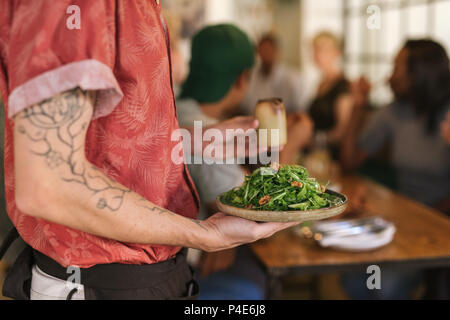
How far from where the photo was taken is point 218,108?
2.05 m

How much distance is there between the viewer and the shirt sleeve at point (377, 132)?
10.0ft

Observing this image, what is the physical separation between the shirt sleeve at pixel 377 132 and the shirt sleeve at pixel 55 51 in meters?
2.59

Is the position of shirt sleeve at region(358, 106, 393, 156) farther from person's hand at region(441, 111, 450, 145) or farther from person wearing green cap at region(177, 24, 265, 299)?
person wearing green cap at region(177, 24, 265, 299)

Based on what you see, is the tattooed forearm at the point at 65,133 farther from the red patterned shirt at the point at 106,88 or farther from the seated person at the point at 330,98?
the seated person at the point at 330,98

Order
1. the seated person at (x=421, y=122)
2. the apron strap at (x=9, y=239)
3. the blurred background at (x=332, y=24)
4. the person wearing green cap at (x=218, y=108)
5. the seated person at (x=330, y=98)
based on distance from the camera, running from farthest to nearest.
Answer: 1. the blurred background at (x=332, y=24)
2. the seated person at (x=330, y=98)
3. the seated person at (x=421, y=122)
4. the person wearing green cap at (x=218, y=108)
5. the apron strap at (x=9, y=239)

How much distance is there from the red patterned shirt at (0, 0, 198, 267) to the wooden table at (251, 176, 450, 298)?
72 cm

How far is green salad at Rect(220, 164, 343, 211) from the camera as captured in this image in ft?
3.14

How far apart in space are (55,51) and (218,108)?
1333 millimetres

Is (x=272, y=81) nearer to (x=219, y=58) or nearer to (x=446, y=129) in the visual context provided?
(x=446, y=129)

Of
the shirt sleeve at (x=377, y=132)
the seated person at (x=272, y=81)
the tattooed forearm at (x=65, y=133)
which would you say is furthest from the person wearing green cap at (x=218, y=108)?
the seated person at (x=272, y=81)

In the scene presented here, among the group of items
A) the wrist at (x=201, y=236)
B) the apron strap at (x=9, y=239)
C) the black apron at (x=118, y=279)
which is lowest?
the black apron at (x=118, y=279)

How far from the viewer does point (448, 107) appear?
277 centimetres

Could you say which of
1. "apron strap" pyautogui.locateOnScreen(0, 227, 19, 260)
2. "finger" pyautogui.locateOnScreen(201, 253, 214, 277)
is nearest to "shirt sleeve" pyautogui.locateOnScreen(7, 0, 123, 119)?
"apron strap" pyautogui.locateOnScreen(0, 227, 19, 260)
